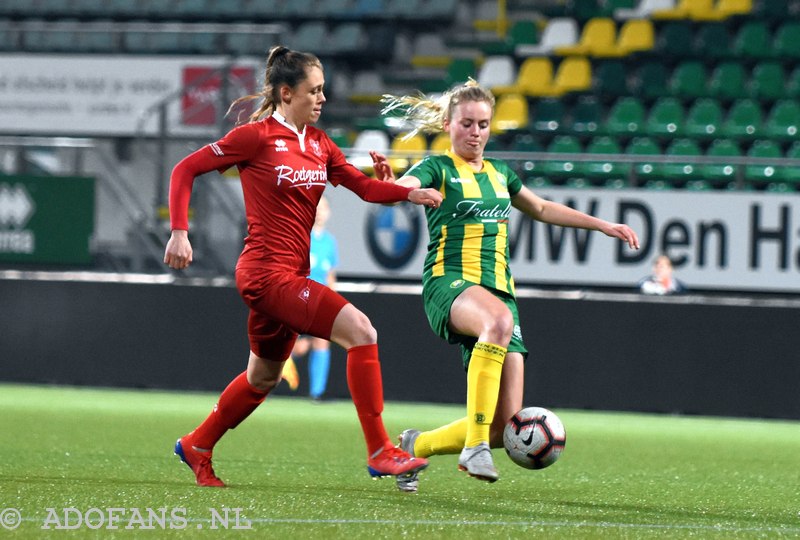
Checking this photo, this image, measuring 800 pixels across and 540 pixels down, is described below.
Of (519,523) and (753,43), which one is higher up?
(753,43)

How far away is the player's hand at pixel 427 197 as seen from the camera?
6145 millimetres

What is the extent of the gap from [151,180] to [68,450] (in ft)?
21.2

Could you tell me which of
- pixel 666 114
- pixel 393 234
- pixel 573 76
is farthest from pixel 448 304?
pixel 573 76

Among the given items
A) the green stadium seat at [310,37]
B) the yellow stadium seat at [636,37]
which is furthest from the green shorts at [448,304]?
the green stadium seat at [310,37]

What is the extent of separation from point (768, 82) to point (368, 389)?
11496mm

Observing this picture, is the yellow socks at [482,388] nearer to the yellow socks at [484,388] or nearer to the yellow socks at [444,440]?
the yellow socks at [484,388]

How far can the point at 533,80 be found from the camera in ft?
58.9

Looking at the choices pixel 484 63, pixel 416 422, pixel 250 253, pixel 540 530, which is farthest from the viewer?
pixel 484 63

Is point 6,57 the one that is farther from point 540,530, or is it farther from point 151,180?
point 540,530

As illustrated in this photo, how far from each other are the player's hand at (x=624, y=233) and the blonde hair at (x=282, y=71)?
4.97 ft

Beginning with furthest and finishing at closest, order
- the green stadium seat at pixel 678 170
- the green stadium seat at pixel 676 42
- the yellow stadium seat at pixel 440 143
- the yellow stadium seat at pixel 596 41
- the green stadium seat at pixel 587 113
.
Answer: the yellow stadium seat at pixel 596 41 → the green stadium seat at pixel 676 42 → the green stadium seat at pixel 587 113 → the yellow stadium seat at pixel 440 143 → the green stadium seat at pixel 678 170

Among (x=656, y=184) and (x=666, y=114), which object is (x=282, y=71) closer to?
(x=656, y=184)

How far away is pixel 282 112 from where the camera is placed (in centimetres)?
643

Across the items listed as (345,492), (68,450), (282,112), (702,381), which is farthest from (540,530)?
(702,381)
